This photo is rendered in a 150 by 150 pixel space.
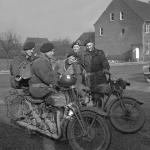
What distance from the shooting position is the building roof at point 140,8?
5732cm

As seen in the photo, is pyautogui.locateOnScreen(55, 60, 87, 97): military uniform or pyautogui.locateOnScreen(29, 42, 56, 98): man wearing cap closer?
pyautogui.locateOnScreen(29, 42, 56, 98): man wearing cap

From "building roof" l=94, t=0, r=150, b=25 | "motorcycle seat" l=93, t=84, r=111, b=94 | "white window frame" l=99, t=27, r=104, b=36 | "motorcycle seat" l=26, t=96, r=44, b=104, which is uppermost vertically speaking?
"building roof" l=94, t=0, r=150, b=25

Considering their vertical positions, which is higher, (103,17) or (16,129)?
(103,17)

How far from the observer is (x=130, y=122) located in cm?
654

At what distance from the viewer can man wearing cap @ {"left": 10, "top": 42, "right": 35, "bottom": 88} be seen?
6.09 meters

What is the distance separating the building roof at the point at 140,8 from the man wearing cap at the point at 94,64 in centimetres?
5028

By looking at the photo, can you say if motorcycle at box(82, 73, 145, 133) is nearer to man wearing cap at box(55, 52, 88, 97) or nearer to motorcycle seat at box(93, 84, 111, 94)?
motorcycle seat at box(93, 84, 111, 94)

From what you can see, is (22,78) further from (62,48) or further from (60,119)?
(62,48)

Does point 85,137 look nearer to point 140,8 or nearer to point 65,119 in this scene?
point 65,119

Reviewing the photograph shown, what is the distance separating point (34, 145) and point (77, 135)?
103 cm

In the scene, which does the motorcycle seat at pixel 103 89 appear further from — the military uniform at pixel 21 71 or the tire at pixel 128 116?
the military uniform at pixel 21 71

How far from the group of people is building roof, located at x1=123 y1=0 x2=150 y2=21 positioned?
50.3 metres

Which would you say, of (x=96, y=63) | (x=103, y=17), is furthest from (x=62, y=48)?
(x=96, y=63)

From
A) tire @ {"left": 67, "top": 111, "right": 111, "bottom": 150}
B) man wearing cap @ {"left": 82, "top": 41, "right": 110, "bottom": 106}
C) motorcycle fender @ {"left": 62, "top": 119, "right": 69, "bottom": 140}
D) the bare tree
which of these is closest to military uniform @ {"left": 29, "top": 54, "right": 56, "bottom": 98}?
motorcycle fender @ {"left": 62, "top": 119, "right": 69, "bottom": 140}
